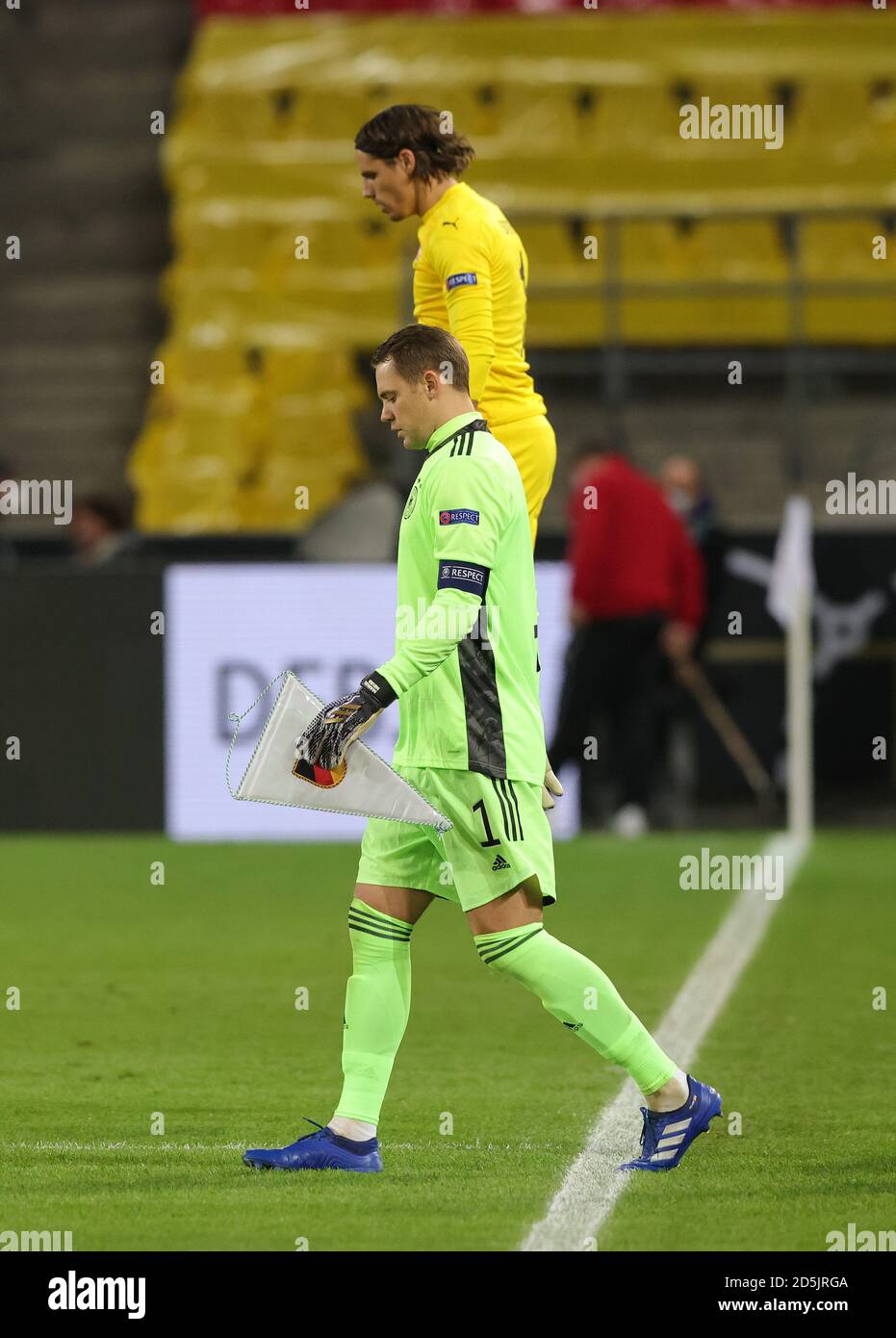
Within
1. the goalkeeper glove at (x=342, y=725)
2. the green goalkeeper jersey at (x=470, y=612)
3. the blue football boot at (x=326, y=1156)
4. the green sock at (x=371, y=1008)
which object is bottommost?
the blue football boot at (x=326, y=1156)

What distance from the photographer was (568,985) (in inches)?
213

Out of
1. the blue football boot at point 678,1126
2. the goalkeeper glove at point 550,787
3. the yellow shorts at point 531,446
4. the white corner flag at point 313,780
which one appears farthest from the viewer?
the yellow shorts at point 531,446

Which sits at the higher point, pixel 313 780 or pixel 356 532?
pixel 356 532

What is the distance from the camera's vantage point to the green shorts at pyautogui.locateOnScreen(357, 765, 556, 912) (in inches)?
212

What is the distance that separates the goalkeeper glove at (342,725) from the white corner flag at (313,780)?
43 millimetres

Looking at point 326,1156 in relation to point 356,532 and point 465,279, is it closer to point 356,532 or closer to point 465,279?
point 465,279

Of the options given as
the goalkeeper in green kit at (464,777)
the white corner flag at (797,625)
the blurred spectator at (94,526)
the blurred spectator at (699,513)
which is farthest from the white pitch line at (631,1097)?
the blurred spectator at (94,526)

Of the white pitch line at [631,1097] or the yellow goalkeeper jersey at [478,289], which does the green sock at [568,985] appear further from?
the yellow goalkeeper jersey at [478,289]

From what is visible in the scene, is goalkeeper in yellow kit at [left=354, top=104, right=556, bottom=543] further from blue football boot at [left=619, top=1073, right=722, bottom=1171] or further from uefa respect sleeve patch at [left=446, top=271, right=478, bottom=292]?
blue football boot at [left=619, top=1073, right=722, bottom=1171]

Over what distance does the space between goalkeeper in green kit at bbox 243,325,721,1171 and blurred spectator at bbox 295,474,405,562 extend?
8.39 m

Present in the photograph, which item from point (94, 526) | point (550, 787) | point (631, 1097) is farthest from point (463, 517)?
point (94, 526)

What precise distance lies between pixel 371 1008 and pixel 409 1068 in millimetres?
1513

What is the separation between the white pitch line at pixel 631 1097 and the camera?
4.99m

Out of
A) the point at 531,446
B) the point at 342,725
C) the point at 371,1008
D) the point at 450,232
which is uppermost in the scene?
the point at 450,232
